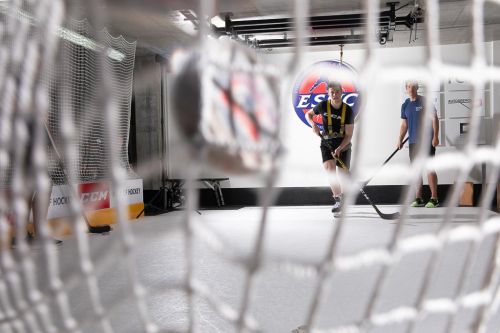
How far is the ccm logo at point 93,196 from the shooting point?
3902 mm

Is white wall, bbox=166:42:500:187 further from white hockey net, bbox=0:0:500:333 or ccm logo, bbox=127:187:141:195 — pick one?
white hockey net, bbox=0:0:500:333

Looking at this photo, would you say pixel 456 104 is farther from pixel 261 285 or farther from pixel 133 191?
pixel 261 285

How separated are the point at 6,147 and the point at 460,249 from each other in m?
2.30

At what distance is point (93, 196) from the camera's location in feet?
13.3

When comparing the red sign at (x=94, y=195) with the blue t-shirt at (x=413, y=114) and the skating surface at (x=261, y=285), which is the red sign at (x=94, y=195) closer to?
the skating surface at (x=261, y=285)

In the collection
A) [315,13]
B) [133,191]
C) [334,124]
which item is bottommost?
[133,191]

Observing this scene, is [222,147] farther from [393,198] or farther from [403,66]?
[393,198]

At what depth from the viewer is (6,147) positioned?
33 centimetres

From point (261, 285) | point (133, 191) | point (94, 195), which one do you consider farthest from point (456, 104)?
point (261, 285)

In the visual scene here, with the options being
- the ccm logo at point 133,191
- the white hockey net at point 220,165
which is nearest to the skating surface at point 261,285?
the white hockey net at point 220,165

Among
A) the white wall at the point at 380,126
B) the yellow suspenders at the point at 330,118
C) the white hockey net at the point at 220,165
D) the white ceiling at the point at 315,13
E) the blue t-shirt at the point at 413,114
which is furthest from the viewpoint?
the white wall at the point at 380,126

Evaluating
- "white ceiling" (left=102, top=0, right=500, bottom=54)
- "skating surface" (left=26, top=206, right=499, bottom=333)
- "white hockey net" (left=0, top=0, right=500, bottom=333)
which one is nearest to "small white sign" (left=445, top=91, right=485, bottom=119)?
"white ceiling" (left=102, top=0, right=500, bottom=54)

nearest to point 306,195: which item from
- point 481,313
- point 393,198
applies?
point 393,198

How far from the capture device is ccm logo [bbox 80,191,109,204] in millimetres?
3902
